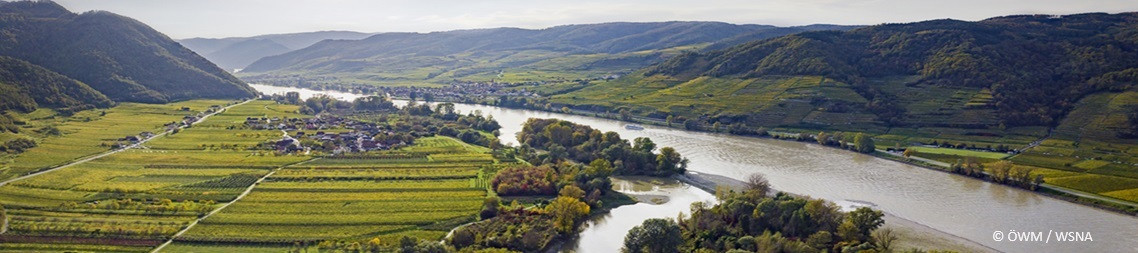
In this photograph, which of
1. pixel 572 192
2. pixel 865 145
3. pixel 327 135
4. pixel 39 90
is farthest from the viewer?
pixel 39 90

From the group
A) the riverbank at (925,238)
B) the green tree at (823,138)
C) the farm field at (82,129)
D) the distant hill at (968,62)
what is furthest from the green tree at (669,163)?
the farm field at (82,129)

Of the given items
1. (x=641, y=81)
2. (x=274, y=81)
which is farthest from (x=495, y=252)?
(x=274, y=81)

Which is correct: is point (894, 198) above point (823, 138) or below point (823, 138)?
below

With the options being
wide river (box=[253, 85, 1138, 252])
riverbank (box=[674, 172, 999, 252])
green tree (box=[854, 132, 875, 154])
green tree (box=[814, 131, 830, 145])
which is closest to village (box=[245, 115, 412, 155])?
wide river (box=[253, 85, 1138, 252])

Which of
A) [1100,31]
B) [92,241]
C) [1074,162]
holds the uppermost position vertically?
[1100,31]

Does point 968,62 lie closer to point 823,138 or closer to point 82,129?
A: point 823,138

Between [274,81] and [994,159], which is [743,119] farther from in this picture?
[274,81]

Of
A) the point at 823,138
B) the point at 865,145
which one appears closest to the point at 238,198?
the point at 823,138
